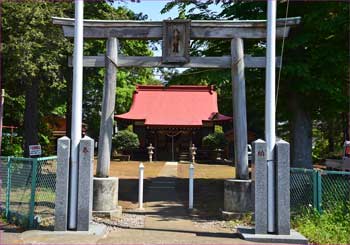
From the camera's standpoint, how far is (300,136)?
14.8 meters

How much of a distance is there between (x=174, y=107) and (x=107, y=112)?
27.1 metres

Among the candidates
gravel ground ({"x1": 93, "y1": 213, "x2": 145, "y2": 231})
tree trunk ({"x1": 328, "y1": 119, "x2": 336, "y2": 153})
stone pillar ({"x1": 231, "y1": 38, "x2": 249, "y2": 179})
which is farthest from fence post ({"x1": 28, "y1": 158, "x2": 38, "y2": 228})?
tree trunk ({"x1": 328, "y1": 119, "x2": 336, "y2": 153})

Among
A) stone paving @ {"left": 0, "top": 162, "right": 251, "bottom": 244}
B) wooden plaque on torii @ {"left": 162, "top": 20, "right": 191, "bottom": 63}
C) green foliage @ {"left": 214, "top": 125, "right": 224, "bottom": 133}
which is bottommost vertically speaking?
stone paving @ {"left": 0, "top": 162, "right": 251, "bottom": 244}

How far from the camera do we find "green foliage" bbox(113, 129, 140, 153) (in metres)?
34.6

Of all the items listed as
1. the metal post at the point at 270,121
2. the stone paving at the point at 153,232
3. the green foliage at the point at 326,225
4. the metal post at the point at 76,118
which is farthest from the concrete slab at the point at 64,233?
the green foliage at the point at 326,225

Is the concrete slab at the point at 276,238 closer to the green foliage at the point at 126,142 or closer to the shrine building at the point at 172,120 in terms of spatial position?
the green foliage at the point at 126,142

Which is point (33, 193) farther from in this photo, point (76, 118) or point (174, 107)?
point (174, 107)

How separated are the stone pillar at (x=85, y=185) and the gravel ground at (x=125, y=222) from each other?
1.12 meters

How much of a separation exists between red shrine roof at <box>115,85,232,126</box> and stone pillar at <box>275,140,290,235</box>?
26435mm

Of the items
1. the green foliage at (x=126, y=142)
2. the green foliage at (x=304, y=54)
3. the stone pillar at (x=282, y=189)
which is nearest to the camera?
the stone pillar at (x=282, y=189)

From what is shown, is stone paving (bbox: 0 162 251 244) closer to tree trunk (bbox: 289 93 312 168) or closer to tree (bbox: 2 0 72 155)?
tree trunk (bbox: 289 93 312 168)

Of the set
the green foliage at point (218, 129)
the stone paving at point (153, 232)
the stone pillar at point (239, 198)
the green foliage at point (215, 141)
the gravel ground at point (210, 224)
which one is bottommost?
the gravel ground at point (210, 224)

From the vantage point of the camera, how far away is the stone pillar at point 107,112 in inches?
470

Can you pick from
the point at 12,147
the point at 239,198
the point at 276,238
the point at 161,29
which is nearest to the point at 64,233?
the point at 276,238
